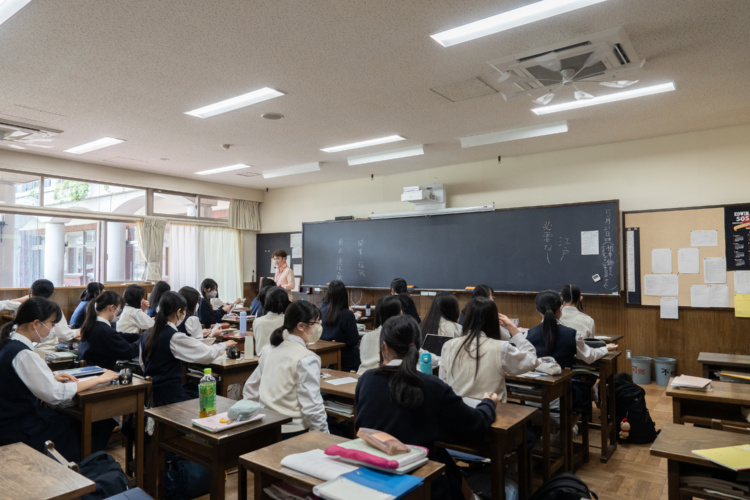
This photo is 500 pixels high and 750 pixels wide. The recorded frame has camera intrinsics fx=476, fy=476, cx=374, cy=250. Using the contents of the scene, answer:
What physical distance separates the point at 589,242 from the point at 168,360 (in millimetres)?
4975

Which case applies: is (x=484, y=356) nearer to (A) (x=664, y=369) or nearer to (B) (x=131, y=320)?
(B) (x=131, y=320)

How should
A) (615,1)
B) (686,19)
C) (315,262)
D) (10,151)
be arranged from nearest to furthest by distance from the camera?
1. (615,1)
2. (686,19)
3. (10,151)
4. (315,262)

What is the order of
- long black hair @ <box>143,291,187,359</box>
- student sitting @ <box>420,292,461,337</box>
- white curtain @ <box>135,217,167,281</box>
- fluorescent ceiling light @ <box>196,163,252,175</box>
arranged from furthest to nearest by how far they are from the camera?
white curtain @ <box>135,217,167,281</box>, fluorescent ceiling light @ <box>196,163,252,175</box>, student sitting @ <box>420,292,461,337</box>, long black hair @ <box>143,291,187,359</box>

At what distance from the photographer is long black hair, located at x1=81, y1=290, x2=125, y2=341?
11.6 feet

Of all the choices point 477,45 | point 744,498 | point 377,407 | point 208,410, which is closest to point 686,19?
point 477,45

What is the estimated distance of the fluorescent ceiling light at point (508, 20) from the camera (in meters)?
2.81

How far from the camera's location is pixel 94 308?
3498 millimetres

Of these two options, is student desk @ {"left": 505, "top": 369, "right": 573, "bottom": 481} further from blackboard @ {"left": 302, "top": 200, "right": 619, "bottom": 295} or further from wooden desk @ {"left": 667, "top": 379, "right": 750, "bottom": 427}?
blackboard @ {"left": 302, "top": 200, "right": 619, "bottom": 295}

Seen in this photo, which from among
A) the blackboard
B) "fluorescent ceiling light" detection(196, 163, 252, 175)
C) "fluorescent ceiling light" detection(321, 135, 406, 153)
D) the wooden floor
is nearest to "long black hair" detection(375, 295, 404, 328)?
the wooden floor

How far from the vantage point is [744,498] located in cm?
167

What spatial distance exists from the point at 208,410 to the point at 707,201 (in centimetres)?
573

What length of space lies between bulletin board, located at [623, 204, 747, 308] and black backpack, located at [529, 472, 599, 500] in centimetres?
421

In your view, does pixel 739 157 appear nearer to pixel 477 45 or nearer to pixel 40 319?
pixel 477 45

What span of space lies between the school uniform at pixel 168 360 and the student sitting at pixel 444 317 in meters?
1.69
